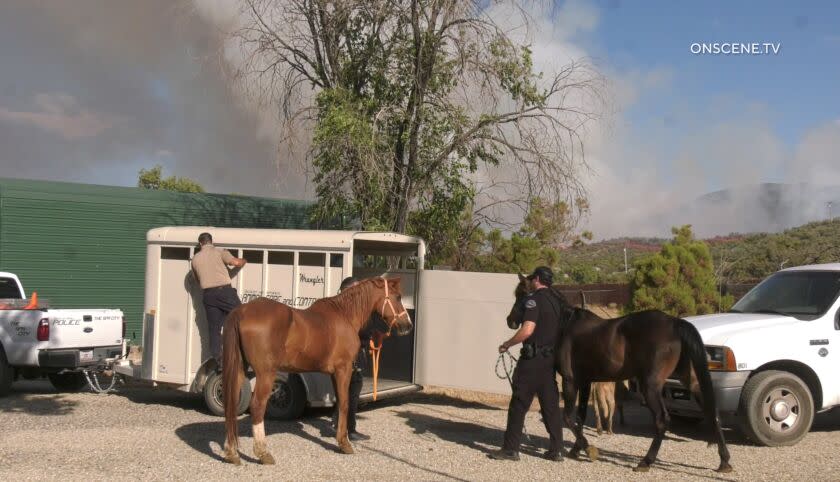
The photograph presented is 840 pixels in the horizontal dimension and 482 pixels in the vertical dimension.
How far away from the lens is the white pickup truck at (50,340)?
11.9m

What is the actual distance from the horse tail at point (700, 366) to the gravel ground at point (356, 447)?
57 cm

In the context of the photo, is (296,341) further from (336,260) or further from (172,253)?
(172,253)

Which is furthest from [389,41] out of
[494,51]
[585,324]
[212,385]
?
[585,324]

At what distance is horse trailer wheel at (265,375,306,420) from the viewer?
1027 cm

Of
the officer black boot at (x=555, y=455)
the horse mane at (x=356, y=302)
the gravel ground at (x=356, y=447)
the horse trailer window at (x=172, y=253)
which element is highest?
the horse trailer window at (x=172, y=253)

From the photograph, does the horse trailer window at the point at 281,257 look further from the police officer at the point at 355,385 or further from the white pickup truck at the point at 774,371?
the white pickup truck at the point at 774,371

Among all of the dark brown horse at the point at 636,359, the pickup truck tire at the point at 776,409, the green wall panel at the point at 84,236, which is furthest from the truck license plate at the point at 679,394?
the green wall panel at the point at 84,236

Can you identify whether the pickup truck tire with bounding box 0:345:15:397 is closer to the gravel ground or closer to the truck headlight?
the gravel ground

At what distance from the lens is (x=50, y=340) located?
11969 millimetres

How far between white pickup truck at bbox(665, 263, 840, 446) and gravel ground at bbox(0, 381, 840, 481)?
29 centimetres

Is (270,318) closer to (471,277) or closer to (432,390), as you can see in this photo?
(471,277)

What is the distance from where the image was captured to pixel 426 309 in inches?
441

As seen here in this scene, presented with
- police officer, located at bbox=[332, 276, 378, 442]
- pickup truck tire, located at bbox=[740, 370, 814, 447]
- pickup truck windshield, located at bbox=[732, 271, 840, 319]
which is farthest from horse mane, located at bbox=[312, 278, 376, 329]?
pickup truck windshield, located at bbox=[732, 271, 840, 319]

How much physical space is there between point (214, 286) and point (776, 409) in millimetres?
6562
